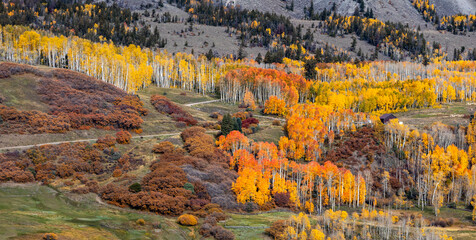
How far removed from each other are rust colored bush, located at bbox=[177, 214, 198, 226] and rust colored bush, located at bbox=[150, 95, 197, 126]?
178 ft

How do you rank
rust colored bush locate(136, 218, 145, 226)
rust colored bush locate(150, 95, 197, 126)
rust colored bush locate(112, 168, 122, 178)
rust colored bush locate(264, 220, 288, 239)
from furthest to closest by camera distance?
rust colored bush locate(150, 95, 197, 126) → rust colored bush locate(112, 168, 122, 178) → rust colored bush locate(264, 220, 288, 239) → rust colored bush locate(136, 218, 145, 226)

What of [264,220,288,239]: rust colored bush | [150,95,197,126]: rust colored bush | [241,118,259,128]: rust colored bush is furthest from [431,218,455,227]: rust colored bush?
[150,95,197,126]: rust colored bush

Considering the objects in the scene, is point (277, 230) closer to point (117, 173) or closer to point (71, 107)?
point (117, 173)

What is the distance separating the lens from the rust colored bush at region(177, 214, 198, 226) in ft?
191

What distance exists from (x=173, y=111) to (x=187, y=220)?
61.8m

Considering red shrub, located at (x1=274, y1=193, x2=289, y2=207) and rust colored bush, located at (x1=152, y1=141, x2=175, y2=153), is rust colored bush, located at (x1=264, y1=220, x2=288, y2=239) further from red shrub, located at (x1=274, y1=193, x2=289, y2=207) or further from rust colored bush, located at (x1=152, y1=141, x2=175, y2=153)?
rust colored bush, located at (x1=152, y1=141, x2=175, y2=153)

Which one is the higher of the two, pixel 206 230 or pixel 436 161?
pixel 436 161

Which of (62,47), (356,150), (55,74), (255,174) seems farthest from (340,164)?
(62,47)

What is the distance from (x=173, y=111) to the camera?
384 ft

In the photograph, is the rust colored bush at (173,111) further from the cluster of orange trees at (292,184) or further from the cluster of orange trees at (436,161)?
the cluster of orange trees at (436,161)

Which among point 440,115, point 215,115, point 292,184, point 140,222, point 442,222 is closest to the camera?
point 140,222

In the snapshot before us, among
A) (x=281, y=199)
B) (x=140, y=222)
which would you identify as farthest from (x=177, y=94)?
(x=140, y=222)

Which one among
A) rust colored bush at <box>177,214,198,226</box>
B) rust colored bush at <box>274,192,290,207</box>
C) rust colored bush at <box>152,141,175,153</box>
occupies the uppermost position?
rust colored bush at <box>152,141,175,153</box>

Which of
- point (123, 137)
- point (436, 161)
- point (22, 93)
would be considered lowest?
point (436, 161)
